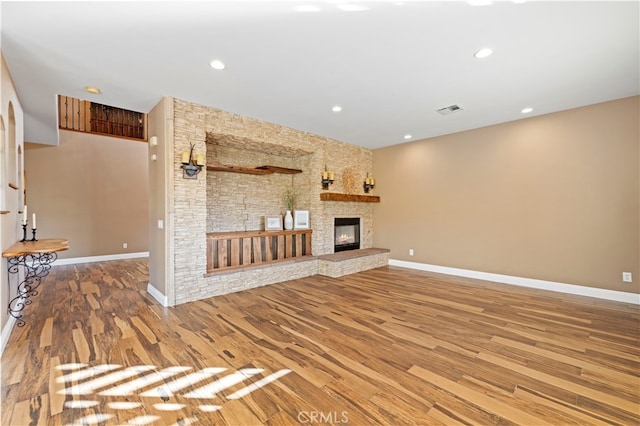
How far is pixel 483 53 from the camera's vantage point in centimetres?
260

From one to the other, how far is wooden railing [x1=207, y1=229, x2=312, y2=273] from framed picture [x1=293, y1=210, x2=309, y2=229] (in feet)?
0.43

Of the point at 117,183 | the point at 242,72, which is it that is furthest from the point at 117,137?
the point at 242,72

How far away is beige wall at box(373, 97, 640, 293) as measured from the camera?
12.3 ft

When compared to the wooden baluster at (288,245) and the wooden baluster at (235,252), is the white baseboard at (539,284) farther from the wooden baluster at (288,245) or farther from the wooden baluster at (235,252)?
the wooden baluster at (235,252)

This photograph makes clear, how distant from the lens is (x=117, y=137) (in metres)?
6.81

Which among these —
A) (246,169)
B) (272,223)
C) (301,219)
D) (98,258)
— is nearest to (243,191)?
(246,169)

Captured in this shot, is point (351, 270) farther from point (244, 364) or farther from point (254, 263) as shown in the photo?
point (244, 364)

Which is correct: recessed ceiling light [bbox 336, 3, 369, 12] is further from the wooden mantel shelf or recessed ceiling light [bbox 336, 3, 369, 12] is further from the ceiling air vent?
the wooden mantel shelf

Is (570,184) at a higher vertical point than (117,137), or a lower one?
lower

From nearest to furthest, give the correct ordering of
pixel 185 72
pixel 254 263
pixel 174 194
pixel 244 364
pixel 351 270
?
pixel 244 364
pixel 185 72
pixel 174 194
pixel 254 263
pixel 351 270

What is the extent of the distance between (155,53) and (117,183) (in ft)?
18.2

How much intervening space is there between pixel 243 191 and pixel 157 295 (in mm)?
2196

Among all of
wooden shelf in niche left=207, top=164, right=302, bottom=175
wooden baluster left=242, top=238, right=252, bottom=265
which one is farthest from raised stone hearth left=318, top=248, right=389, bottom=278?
wooden shelf in niche left=207, top=164, right=302, bottom=175

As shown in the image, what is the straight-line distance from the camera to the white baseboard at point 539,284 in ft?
12.2
